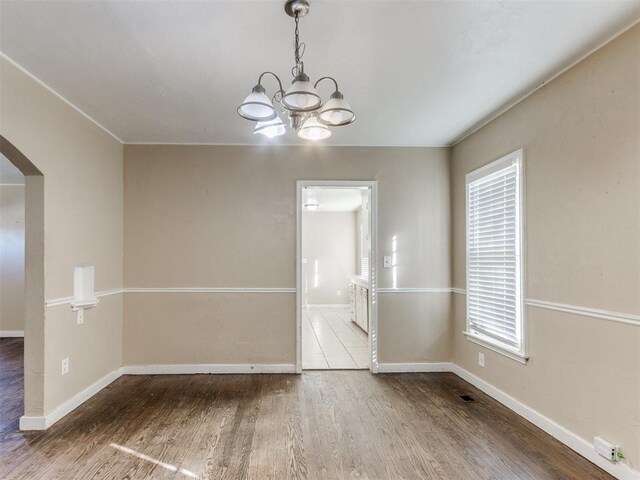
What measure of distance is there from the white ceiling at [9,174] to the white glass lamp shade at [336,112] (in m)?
4.74

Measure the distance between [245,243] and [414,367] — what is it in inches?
91.6

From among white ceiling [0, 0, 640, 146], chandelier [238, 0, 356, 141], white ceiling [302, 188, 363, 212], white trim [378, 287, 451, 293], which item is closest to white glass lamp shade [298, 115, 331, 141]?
chandelier [238, 0, 356, 141]

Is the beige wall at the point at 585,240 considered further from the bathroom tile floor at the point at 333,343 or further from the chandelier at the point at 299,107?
the bathroom tile floor at the point at 333,343

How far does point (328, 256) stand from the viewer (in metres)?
9.37

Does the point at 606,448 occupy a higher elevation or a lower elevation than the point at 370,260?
lower

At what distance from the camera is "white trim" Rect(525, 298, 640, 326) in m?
2.05

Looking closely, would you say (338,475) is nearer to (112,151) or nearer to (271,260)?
(271,260)

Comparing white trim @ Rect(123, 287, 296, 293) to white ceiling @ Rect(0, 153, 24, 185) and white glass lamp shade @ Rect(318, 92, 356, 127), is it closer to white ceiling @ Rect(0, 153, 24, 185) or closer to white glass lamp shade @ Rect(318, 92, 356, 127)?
white glass lamp shade @ Rect(318, 92, 356, 127)

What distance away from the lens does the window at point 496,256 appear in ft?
9.87

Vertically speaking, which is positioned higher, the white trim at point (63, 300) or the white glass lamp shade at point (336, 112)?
the white glass lamp shade at point (336, 112)

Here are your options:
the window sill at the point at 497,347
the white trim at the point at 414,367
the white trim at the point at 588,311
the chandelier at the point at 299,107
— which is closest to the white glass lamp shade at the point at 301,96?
the chandelier at the point at 299,107

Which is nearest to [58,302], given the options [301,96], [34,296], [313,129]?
[34,296]

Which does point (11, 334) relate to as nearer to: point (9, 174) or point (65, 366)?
point (9, 174)

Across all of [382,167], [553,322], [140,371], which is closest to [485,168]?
[382,167]
